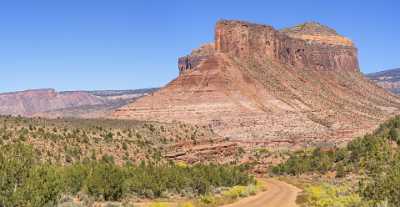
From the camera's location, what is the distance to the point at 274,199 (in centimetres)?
3909

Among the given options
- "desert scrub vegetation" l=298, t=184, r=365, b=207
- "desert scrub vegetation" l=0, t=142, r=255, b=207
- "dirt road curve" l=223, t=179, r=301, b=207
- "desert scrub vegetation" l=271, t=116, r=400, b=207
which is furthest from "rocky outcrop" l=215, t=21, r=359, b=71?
"desert scrub vegetation" l=298, t=184, r=365, b=207

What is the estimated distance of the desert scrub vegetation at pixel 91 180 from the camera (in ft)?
78.0

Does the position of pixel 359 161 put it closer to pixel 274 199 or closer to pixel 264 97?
pixel 274 199

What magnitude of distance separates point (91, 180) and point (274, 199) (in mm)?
11439

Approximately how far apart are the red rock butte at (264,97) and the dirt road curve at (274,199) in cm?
4679

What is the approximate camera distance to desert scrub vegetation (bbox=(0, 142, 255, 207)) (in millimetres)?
23781

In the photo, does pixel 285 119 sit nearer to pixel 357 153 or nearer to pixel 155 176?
pixel 357 153

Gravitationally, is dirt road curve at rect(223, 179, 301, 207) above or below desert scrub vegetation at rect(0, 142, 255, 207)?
below

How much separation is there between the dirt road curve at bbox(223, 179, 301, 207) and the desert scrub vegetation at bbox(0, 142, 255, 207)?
399 centimetres

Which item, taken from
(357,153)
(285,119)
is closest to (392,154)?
(357,153)

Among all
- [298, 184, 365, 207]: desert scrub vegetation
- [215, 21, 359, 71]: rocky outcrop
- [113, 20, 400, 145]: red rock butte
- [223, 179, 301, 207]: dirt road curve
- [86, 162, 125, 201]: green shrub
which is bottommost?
[223, 179, 301, 207]: dirt road curve

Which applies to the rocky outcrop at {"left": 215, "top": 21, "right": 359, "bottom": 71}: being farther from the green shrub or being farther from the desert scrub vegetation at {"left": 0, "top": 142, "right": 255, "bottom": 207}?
the green shrub

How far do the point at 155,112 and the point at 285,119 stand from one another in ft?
78.0

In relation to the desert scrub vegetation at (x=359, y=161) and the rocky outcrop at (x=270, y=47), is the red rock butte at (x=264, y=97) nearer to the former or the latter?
the rocky outcrop at (x=270, y=47)
